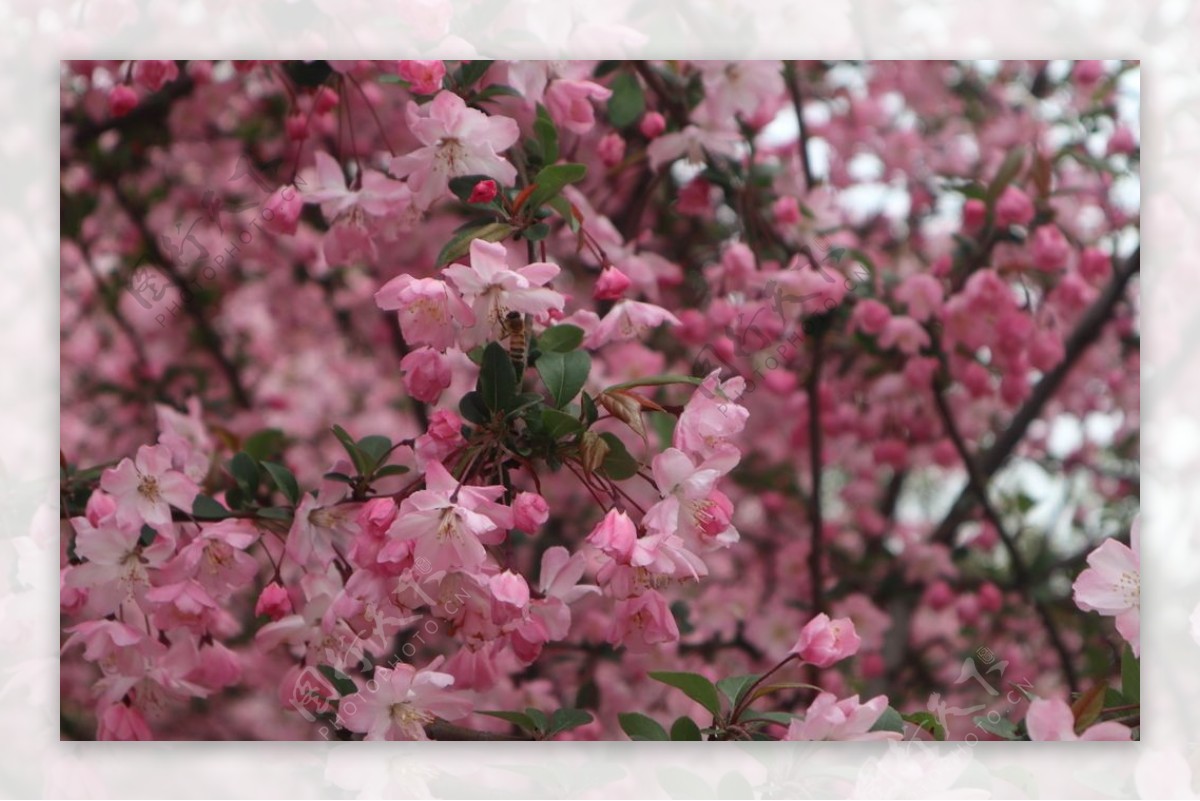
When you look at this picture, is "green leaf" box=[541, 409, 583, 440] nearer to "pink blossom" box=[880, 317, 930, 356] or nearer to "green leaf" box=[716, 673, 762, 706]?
"green leaf" box=[716, 673, 762, 706]

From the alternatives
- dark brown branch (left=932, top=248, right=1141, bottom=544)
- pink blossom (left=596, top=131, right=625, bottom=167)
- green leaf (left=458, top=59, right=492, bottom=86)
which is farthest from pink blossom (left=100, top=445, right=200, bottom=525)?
dark brown branch (left=932, top=248, right=1141, bottom=544)

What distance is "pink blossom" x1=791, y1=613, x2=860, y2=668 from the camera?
1.09 m

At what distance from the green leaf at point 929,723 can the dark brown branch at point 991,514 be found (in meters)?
Result: 0.44

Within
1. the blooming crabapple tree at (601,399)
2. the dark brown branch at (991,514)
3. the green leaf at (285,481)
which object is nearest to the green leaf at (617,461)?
the blooming crabapple tree at (601,399)

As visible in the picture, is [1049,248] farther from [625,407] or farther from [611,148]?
[625,407]

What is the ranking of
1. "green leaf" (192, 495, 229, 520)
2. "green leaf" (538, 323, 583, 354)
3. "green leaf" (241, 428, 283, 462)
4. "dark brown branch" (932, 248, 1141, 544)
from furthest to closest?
"dark brown branch" (932, 248, 1141, 544) → "green leaf" (241, 428, 283, 462) → "green leaf" (192, 495, 229, 520) → "green leaf" (538, 323, 583, 354)

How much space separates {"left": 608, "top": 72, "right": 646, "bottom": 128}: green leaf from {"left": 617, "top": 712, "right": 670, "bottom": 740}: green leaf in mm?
612

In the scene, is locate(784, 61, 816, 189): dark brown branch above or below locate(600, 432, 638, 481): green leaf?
above

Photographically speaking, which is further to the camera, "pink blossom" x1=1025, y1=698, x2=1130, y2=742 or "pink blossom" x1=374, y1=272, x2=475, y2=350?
"pink blossom" x1=1025, y1=698, x2=1130, y2=742

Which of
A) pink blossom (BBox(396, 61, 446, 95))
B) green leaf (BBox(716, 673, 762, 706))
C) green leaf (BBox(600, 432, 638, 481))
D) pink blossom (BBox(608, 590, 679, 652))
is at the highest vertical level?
pink blossom (BBox(396, 61, 446, 95))

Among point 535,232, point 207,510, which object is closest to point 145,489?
point 207,510

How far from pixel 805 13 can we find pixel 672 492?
1.84 ft

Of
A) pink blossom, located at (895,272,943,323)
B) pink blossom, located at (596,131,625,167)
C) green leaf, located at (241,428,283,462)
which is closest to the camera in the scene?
green leaf, located at (241,428,283,462)

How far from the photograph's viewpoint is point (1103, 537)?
59.2 inches
